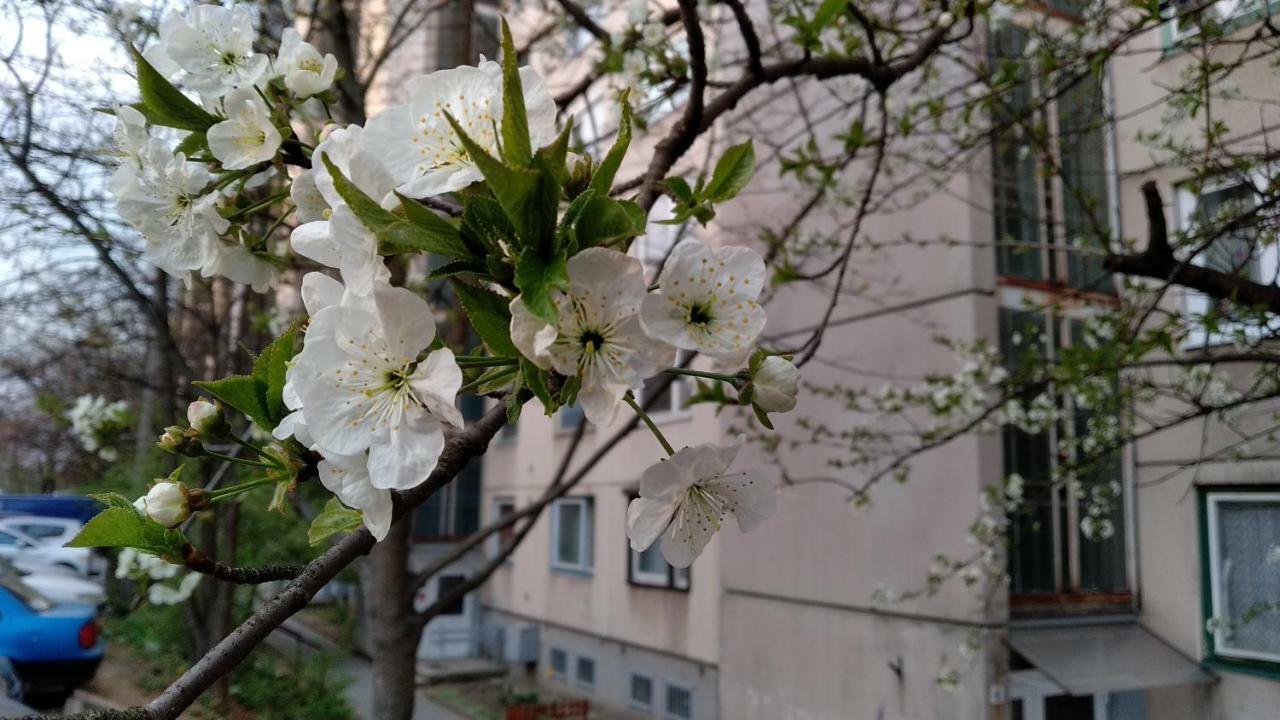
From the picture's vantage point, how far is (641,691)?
873 cm

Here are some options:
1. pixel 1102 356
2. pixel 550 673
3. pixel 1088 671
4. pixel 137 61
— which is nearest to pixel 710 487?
pixel 137 61

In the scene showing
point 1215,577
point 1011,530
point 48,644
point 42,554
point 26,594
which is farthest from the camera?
point 42,554

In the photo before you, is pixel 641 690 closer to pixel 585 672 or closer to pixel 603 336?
pixel 585 672

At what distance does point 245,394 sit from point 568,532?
9579mm

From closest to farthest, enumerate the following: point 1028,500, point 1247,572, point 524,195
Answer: point 524,195 → point 1247,572 → point 1028,500

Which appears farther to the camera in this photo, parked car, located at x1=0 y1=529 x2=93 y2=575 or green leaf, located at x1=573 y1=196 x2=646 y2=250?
parked car, located at x1=0 y1=529 x2=93 y2=575

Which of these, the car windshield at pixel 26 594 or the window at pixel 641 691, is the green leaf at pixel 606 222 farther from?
the window at pixel 641 691

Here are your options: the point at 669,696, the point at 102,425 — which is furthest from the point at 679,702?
the point at 102,425

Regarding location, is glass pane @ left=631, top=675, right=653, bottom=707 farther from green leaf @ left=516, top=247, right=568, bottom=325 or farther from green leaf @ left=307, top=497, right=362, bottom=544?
green leaf @ left=516, top=247, right=568, bottom=325

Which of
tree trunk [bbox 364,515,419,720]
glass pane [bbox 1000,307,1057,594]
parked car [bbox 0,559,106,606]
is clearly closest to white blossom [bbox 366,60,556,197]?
tree trunk [bbox 364,515,419,720]

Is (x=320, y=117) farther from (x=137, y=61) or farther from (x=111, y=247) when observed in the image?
(x=111, y=247)

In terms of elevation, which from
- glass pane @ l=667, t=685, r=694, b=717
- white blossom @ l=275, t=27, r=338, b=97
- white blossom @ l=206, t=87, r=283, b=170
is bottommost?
glass pane @ l=667, t=685, r=694, b=717

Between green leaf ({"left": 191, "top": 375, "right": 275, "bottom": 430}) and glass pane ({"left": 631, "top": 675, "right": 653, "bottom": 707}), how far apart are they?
824 centimetres

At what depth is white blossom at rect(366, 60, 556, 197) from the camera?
0.80m
